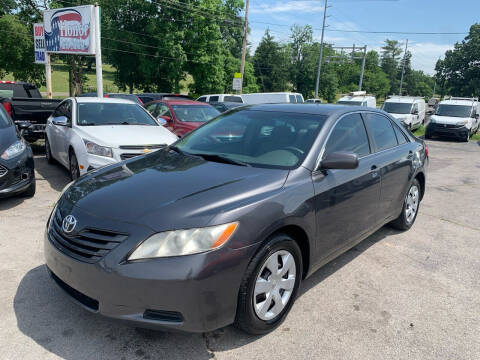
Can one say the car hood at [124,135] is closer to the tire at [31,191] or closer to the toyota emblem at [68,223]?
the tire at [31,191]

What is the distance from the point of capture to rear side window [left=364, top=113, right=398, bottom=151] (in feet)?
13.7

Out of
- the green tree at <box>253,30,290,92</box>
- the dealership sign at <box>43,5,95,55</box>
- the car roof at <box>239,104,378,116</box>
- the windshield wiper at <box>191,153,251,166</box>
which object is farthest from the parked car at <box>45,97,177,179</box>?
the green tree at <box>253,30,290,92</box>

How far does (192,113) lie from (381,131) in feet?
22.5

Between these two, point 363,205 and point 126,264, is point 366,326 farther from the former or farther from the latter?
point 126,264

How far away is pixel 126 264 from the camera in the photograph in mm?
2262

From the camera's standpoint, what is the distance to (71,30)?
12.8 m

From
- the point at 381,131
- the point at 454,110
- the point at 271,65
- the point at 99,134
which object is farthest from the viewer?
the point at 271,65

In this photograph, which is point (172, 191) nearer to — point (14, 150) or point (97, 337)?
point (97, 337)

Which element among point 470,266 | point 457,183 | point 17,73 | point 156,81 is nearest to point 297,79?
point 156,81

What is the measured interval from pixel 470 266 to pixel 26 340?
427 cm

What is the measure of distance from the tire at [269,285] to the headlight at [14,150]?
433 centimetres

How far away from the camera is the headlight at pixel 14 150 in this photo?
206 inches

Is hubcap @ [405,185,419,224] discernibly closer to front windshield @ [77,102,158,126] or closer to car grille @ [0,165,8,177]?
front windshield @ [77,102,158,126]

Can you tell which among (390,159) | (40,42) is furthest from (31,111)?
(390,159)
